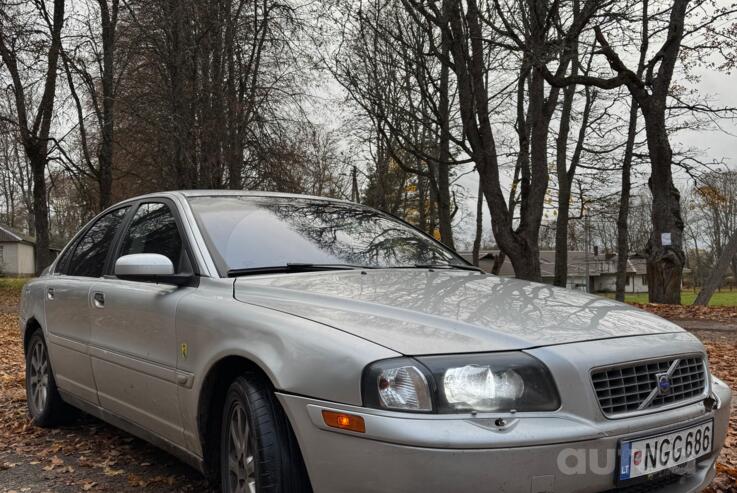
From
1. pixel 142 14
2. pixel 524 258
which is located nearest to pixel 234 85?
pixel 142 14

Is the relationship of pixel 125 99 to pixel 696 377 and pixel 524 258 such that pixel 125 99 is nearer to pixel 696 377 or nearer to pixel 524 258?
pixel 524 258

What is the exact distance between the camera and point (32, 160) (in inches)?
836

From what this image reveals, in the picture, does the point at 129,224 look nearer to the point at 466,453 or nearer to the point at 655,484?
the point at 466,453

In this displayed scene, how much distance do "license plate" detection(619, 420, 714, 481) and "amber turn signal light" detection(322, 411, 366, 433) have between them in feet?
2.81

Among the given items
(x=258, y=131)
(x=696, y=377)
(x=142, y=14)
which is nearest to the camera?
(x=696, y=377)

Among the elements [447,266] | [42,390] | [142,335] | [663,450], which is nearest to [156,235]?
[142,335]

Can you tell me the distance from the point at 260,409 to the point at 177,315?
813 mm

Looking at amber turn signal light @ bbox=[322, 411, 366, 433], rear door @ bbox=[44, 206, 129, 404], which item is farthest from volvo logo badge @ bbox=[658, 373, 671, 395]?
rear door @ bbox=[44, 206, 129, 404]

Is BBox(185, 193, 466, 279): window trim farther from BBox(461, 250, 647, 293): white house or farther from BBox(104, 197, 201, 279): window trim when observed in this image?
BBox(461, 250, 647, 293): white house

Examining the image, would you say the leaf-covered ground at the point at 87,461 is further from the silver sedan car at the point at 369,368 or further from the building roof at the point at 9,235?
the building roof at the point at 9,235

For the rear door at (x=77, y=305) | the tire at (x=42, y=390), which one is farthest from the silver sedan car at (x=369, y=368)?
the tire at (x=42, y=390)

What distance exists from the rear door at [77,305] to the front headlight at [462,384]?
2.46 meters

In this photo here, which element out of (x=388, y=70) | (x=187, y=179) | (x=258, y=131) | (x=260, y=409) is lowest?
(x=260, y=409)

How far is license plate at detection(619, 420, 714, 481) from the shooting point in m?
2.26
